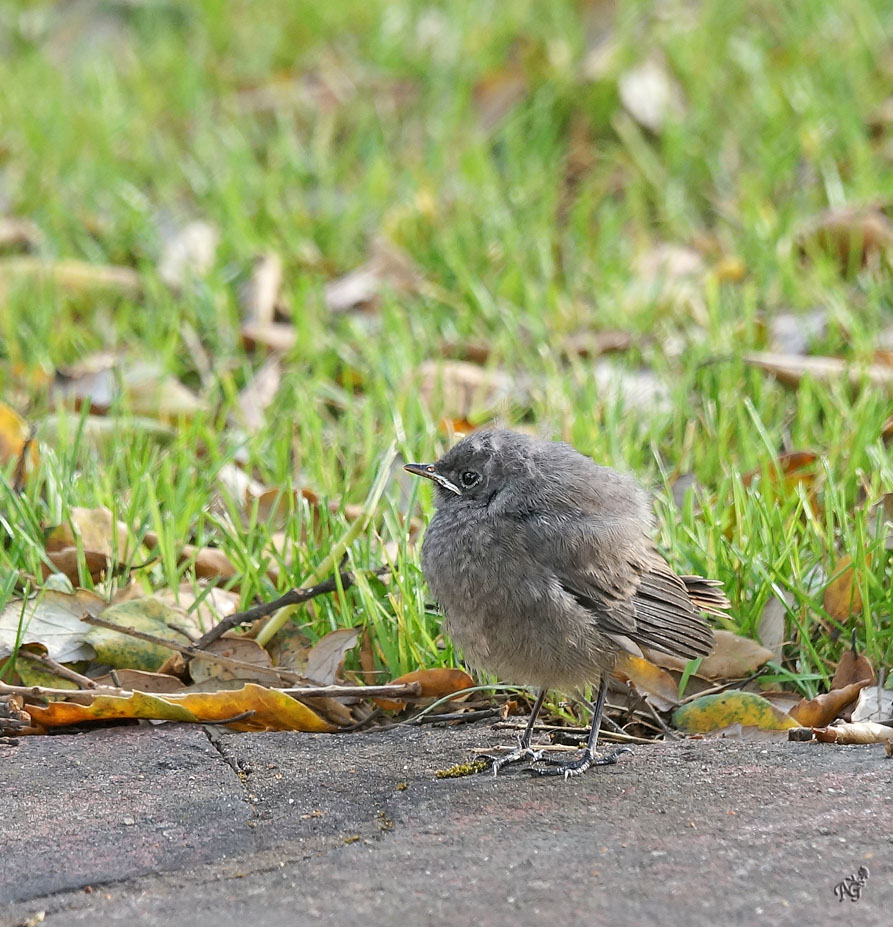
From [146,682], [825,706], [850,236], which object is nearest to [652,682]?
[825,706]

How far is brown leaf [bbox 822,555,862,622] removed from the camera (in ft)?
11.9

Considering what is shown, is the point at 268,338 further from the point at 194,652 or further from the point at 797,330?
the point at 194,652

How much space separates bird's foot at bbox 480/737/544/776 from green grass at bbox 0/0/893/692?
46cm

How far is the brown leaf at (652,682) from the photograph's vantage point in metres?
3.62

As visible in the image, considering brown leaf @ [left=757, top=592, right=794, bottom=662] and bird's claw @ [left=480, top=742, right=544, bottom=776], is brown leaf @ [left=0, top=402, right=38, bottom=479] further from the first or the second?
brown leaf @ [left=757, top=592, right=794, bottom=662]

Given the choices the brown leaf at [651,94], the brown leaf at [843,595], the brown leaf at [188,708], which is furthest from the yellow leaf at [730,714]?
the brown leaf at [651,94]

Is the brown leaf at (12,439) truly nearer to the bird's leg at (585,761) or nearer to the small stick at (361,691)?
the small stick at (361,691)

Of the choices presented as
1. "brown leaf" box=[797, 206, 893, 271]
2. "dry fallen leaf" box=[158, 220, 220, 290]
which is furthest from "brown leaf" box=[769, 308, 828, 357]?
"dry fallen leaf" box=[158, 220, 220, 290]

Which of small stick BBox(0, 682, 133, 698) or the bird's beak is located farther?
the bird's beak

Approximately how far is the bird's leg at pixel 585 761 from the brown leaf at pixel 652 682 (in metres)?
0.32

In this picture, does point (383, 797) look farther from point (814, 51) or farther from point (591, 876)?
point (814, 51)

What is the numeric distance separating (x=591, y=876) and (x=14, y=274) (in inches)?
186

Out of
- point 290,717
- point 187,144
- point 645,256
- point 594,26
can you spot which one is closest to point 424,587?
point 290,717

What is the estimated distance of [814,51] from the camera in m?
7.46
